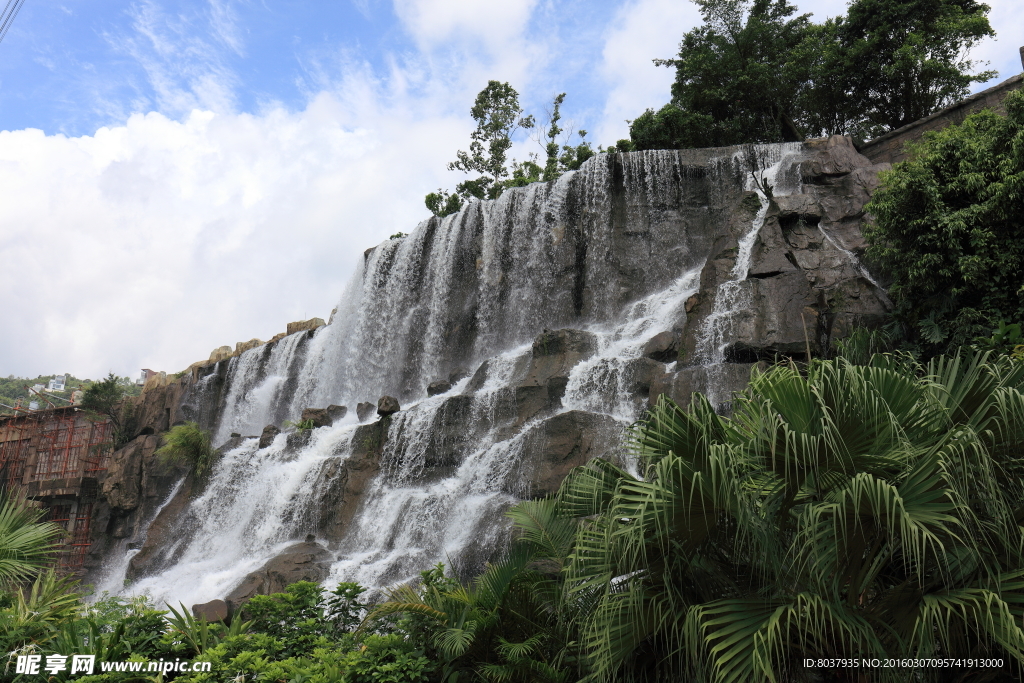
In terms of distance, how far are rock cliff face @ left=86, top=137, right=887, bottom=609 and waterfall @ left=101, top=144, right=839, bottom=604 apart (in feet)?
0.18

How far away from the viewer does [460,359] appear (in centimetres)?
2281

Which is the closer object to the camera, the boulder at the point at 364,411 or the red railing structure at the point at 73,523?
the boulder at the point at 364,411

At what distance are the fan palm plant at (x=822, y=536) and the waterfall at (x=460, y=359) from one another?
687 cm

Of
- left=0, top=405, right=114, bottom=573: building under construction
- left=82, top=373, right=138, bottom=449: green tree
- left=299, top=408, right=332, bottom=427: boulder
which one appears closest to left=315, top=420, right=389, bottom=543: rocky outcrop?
left=299, top=408, right=332, bottom=427: boulder

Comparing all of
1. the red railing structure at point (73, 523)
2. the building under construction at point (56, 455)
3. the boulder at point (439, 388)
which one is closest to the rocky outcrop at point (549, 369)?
the boulder at point (439, 388)

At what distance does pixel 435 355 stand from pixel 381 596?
12684mm

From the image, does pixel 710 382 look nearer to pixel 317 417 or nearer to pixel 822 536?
pixel 822 536

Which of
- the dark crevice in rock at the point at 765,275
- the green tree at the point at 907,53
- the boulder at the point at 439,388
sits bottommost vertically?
the boulder at the point at 439,388

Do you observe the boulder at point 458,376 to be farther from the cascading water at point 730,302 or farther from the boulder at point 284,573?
the cascading water at point 730,302

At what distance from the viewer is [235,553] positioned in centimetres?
1570

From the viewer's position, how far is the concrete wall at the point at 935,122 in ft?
57.9

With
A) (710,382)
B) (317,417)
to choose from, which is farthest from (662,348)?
(317,417)

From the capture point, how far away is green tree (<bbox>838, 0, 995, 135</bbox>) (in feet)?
71.1

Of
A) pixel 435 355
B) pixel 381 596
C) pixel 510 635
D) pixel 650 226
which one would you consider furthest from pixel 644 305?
pixel 510 635
